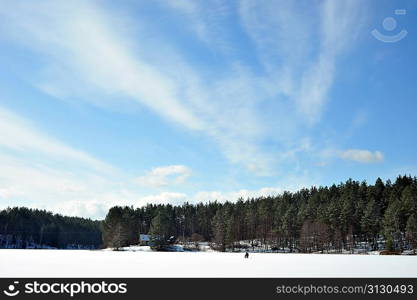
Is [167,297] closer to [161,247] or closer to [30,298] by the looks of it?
[30,298]

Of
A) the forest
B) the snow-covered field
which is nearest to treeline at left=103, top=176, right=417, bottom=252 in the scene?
the forest

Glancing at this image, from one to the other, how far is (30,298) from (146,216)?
7214 inches

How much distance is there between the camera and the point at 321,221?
130000 millimetres

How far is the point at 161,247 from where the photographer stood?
14475cm

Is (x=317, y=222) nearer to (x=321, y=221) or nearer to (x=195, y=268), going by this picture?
(x=321, y=221)

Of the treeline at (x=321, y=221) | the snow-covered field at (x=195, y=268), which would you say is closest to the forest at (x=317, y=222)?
the treeline at (x=321, y=221)

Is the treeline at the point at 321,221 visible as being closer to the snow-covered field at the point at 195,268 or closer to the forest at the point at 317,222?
the forest at the point at 317,222

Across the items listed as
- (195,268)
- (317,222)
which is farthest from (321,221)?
(195,268)

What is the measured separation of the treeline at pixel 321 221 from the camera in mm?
116062

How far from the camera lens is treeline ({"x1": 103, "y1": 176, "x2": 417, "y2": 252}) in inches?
4569

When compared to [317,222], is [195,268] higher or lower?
lower

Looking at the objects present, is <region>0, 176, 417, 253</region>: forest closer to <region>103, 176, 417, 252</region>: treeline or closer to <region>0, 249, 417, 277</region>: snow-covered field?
<region>103, 176, 417, 252</region>: treeline

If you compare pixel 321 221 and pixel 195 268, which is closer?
pixel 195 268

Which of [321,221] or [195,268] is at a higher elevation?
[321,221]
